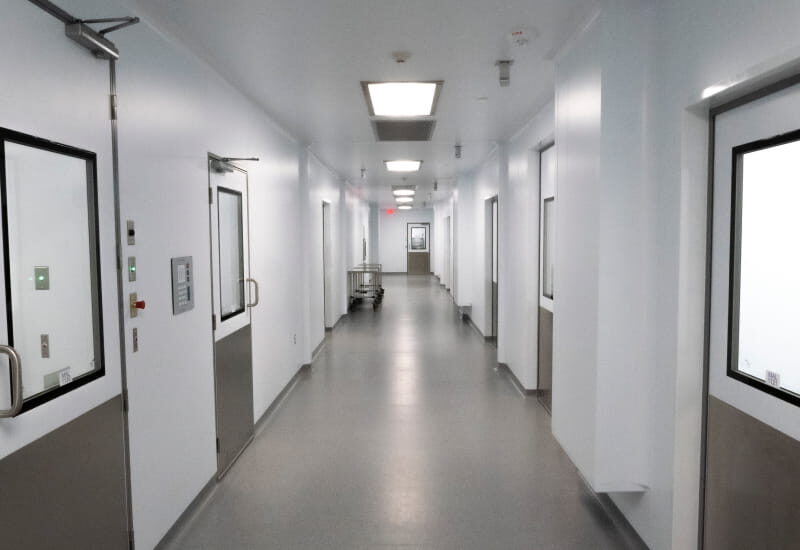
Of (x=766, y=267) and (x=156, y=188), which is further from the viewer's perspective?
(x=156, y=188)

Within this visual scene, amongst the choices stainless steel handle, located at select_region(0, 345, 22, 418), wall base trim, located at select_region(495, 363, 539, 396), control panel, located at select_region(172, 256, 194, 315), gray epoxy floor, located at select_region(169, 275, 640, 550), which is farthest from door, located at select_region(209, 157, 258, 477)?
wall base trim, located at select_region(495, 363, 539, 396)

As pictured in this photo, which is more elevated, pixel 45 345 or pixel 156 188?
pixel 156 188

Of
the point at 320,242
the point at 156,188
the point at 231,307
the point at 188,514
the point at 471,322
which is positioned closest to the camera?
the point at 156,188

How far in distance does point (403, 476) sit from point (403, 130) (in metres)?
3.66

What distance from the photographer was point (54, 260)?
216cm

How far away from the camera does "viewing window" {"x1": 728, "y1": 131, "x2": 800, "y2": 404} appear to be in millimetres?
1887

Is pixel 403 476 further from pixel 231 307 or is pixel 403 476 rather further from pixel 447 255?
pixel 447 255

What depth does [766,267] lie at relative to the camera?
6.66ft

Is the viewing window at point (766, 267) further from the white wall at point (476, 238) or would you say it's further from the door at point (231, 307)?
the white wall at point (476, 238)

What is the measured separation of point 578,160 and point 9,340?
2.76 m

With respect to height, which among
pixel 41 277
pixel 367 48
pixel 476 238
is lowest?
pixel 41 277

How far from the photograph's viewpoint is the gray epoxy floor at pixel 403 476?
3.14m

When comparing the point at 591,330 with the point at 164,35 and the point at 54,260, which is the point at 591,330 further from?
the point at 164,35

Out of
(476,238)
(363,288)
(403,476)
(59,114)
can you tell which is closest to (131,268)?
(59,114)
